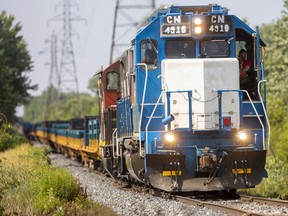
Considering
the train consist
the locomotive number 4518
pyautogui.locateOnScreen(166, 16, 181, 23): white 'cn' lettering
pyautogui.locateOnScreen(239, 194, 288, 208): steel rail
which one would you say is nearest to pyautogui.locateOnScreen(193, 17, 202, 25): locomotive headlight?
the train consist

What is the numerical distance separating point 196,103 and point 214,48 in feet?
4.08

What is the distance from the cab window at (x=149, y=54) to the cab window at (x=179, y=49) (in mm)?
271

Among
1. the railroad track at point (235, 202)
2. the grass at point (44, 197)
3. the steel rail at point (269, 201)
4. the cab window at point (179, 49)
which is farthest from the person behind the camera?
the cab window at point (179, 49)

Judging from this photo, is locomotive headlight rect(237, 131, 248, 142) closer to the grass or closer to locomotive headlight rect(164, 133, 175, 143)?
locomotive headlight rect(164, 133, 175, 143)

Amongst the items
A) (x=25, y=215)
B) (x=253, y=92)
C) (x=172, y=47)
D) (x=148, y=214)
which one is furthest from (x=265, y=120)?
(x=25, y=215)

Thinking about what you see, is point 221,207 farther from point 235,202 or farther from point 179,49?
point 179,49

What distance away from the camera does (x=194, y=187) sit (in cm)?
1269

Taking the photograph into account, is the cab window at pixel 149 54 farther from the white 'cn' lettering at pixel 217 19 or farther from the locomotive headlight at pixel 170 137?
the locomotive headlight at pixel 170 137

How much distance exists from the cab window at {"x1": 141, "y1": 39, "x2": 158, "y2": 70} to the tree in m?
29.9

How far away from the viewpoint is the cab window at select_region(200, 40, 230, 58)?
13.2 meters

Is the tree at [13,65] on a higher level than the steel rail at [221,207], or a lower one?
higher

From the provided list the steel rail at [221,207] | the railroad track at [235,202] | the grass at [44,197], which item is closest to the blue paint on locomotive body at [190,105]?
the steel rail at [221,207]

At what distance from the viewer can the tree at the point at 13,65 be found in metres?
42.7

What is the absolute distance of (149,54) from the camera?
44.1 ft
